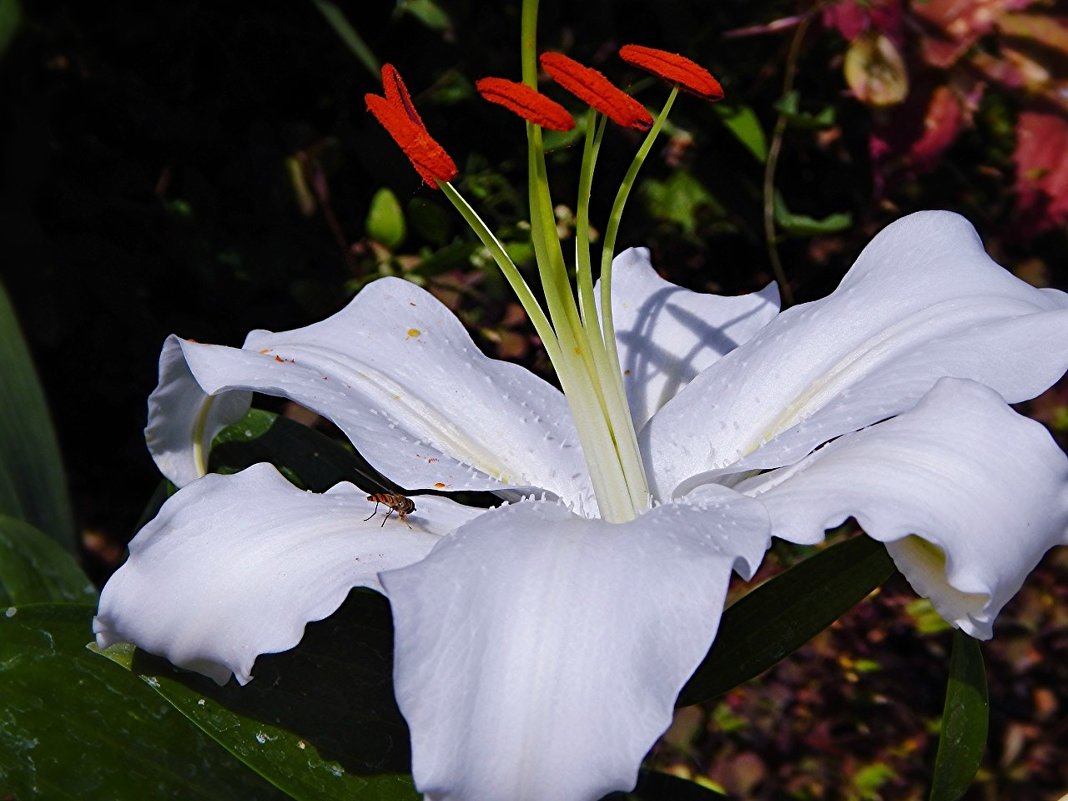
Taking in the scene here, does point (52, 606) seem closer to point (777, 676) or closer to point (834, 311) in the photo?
point (834, 311)

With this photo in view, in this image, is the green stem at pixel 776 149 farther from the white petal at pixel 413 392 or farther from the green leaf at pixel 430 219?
the white petal at pixel 413 392

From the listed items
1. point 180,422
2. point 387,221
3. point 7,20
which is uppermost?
point 7,20

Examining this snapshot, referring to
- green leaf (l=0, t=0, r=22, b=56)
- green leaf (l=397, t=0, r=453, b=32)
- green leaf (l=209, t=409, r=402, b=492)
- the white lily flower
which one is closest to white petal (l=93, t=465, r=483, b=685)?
the white lily flower

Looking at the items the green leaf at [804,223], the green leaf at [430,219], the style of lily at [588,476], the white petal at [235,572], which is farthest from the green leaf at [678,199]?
the white petal at [235,572]

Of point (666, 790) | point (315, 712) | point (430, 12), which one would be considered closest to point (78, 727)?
point (315, 712)

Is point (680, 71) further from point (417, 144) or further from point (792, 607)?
point (792, 607)
